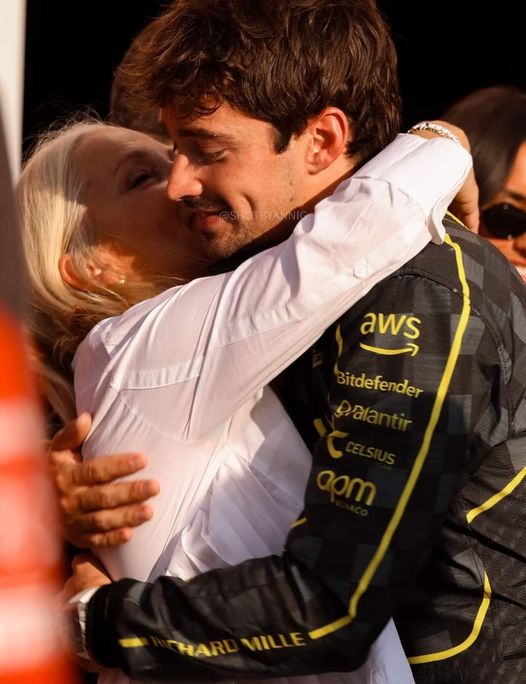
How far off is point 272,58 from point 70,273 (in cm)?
72

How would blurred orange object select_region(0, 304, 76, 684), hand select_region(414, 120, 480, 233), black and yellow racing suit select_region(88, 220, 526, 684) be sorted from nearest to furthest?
blurred orange object select_region(0, 304, 76, 684) → black and yellow racing suit select_region(88, 220, 526, 684) → hand select_region(414, 120, 480, 233)

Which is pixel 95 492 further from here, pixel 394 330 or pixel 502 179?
pixel 502 179

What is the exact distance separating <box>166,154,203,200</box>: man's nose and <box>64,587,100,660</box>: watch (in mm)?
817

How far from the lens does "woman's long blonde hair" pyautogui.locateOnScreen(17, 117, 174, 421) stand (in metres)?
2.45

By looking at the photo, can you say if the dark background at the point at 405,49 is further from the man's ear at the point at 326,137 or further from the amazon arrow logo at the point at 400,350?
the amazon arrow logo at the point at 400,350

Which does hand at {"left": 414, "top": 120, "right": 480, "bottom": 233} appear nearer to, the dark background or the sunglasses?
the sunglasses

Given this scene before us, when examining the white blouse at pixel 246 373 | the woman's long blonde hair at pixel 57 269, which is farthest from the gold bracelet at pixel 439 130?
the woman's long blonde hair at pixel 57 269

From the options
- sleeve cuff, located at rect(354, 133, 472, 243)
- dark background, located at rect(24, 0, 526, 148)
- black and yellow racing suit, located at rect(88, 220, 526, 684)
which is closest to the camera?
black and yellow racing suit, located at rect(88, 220, 526, 684)

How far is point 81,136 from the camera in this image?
2.75 metres

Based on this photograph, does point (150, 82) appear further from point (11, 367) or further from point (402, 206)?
point (11, 367)

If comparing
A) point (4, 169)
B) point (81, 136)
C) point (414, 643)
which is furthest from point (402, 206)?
point (81, 136)

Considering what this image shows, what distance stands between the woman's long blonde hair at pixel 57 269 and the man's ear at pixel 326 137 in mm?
474

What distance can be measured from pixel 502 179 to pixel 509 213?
11cm

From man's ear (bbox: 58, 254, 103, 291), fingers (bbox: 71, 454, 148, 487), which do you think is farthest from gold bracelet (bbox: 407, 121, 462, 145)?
fingers (bbox: 71, 454, 148, 487)
